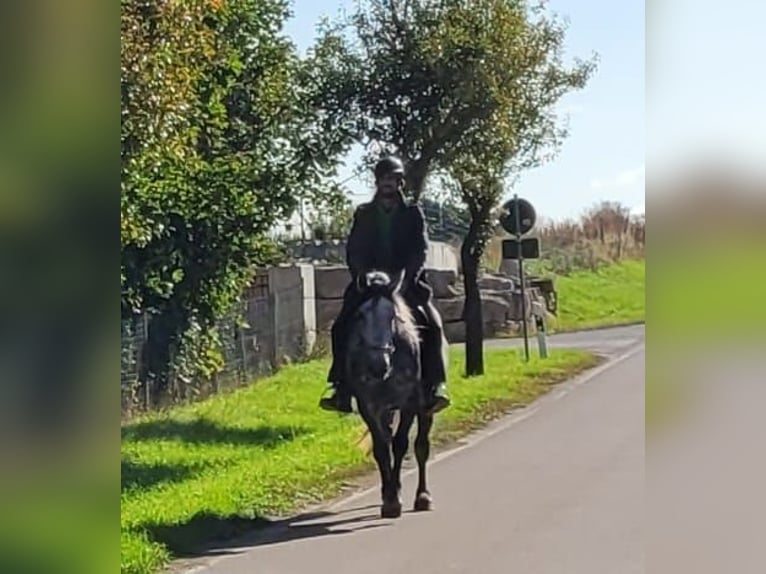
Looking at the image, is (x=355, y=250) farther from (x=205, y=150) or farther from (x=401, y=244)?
(x=205, y=150)

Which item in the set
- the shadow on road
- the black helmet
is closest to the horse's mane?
the black helmet

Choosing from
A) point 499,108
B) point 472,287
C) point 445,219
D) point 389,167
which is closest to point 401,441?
point 472,287

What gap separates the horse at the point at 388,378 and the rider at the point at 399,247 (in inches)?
1.0

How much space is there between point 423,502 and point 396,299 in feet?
1.60

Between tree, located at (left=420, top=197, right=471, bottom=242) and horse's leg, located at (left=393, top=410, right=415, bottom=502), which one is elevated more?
tree, located at (left=420, top=197, right=471, bottom=242)

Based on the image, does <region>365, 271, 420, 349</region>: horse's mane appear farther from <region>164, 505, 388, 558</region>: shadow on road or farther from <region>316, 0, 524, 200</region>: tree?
<region>164, 505, 388, 558</region>: shadow on road

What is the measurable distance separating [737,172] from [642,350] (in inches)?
17.8

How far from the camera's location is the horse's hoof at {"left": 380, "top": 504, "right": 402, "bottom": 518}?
2.81 m

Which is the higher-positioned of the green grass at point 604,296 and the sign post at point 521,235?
the sign post at point 521,235

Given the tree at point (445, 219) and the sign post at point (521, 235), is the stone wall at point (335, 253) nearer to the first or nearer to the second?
the tree at point (445, 219)

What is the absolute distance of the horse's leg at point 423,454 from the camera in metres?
2.81

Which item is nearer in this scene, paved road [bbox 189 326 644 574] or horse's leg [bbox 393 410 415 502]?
paved road [bbox 189 326 644 574]

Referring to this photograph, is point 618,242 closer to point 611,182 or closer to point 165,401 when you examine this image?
point 611,182

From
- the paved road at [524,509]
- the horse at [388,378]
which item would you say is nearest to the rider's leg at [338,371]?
the horse at [388,378]
